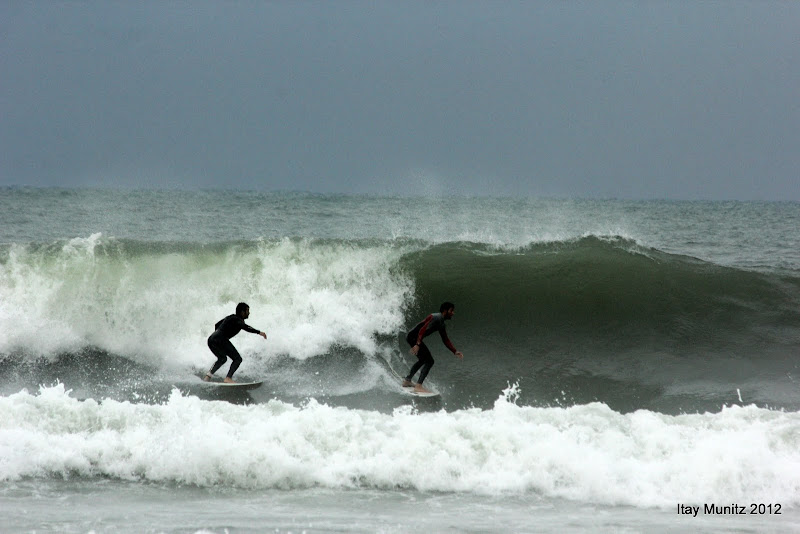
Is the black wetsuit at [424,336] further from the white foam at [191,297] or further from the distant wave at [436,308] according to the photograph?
the white foam at [191,297]

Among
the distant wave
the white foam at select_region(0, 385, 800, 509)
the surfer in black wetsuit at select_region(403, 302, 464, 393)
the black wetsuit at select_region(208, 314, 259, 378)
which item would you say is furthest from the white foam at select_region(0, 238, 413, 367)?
the white foam at select_region(0, 385, 800, 509)

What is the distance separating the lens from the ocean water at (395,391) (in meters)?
6.95

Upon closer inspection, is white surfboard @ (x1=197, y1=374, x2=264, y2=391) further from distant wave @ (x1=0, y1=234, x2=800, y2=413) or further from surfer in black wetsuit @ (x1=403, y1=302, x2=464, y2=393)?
surfer in black wetsuit @ (x1=403, y1=302, x2=464, y2=393)

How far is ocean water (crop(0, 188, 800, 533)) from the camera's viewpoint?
6.95 m

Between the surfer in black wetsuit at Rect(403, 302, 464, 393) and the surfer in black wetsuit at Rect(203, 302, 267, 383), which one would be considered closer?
the surfer in black wetsuit at Rect(403, 302, 464, 393)

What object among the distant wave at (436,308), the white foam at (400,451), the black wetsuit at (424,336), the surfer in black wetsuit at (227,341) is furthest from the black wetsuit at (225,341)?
the black wetsuit at (424,336)

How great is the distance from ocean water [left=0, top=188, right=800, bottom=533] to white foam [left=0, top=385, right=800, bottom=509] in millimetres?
22

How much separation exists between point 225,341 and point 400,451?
12.6 ft

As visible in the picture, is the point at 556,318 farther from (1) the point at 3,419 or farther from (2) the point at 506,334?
(1) the point at 3,419

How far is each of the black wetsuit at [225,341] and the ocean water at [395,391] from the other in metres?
0.53

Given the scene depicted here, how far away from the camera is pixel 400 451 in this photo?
7.69m

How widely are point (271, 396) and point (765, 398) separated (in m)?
6.83

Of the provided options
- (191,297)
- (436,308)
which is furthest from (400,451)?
(191,297)

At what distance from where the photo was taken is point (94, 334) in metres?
12.0
